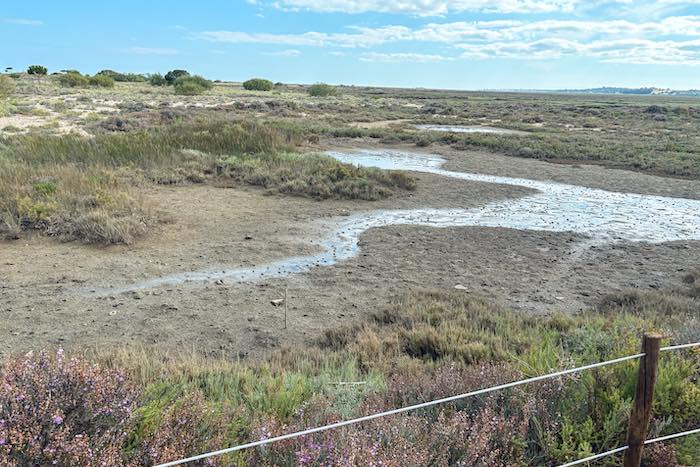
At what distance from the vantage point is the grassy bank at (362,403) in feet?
9.57

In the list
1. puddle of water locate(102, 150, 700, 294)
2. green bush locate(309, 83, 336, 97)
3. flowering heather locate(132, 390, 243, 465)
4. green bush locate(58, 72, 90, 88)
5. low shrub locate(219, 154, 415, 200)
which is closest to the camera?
flowering heather locate(132, 390, 243, 465)

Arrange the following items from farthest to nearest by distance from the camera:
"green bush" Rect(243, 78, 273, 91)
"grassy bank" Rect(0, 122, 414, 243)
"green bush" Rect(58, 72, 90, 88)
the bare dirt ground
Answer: "green bush" Rect(243, 78, 273, 91) < "green bush" Rect(58, 72, 90, 88) < "grassy bank" Rect(0, 122, 414, 243) < the bare dirt ground

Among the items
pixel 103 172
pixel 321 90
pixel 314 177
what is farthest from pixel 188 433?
pixel 321 90

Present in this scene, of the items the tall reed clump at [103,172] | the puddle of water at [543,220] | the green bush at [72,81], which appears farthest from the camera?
the green bush at [72,81]

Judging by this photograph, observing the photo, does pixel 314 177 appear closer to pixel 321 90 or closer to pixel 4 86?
pixel 4 86

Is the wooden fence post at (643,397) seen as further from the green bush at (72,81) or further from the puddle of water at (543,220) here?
the green bush at (72,81)

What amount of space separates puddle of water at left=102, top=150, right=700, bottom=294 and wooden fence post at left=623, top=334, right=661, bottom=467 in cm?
598

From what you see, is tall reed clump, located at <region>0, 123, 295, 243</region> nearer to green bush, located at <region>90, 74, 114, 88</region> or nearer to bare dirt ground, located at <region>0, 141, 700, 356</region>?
bare dirt ground, located at <region>0, 141, 700, 356</region>

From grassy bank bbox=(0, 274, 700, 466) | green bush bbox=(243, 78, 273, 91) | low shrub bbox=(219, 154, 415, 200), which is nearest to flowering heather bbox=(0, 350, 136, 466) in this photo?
grassy bank bbox=(0, 274, 700, 466)

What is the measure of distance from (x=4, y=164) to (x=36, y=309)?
8182mm

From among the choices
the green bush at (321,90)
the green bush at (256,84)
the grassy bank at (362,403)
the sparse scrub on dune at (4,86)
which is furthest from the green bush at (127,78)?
the grassy bank at (362,403)

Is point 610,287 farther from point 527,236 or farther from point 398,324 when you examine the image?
point 398,324

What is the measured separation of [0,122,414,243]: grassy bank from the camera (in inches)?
394

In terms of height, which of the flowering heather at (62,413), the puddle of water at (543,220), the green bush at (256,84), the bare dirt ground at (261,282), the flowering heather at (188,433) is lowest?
the bare dirt ground at (261,282)
